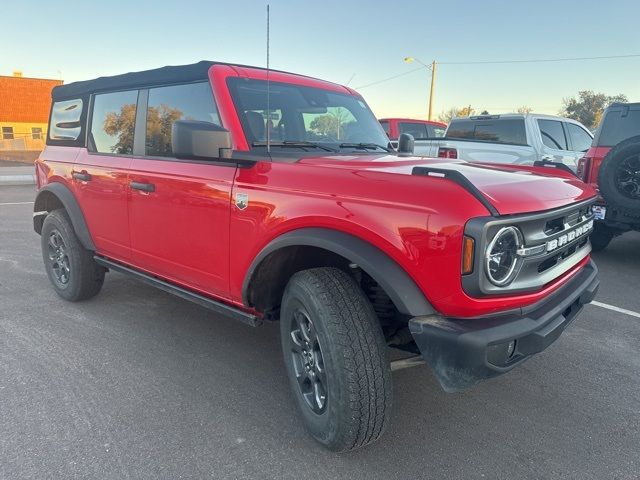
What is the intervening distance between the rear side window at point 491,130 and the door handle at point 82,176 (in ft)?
23.7

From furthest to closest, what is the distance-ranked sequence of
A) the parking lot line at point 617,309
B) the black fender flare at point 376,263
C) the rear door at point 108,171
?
1. the parking lot line at point 617,309
2. the rear door at point 108,171
3. the black fender flare at point 376,263

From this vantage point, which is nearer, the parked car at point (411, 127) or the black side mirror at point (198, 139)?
the black side mirror at point (198, 139)

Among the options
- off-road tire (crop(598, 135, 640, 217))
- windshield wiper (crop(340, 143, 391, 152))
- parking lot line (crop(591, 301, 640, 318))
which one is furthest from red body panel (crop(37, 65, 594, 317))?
off-road tire (crop(598, 135, 640, 217))

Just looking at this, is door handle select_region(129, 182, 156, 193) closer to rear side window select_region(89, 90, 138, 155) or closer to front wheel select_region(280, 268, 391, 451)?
rear side window select_region(89, 90, 138, 155)

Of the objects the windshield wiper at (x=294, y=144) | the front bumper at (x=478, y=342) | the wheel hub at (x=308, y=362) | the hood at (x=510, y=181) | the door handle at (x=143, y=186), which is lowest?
the wheel hub at (x=308, y=362)

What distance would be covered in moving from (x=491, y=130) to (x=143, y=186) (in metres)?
7.46

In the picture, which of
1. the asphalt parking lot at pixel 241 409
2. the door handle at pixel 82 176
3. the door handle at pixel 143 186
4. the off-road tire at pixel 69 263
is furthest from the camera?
the off-road tire at pixel 69 263

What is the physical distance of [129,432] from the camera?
8.48 feet

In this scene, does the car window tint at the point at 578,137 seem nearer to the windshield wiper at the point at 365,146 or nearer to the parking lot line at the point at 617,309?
the parking lot line at the point at 617,309

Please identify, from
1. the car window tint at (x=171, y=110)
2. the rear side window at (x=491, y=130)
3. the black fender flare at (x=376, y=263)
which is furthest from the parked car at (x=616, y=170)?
the car window tint at (x=171, y=110)

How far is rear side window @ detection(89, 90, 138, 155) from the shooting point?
147 inches

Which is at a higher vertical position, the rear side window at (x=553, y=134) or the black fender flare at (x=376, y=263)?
the rear side window at (x=553, y=134)

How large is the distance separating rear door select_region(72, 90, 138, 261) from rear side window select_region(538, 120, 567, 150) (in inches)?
295

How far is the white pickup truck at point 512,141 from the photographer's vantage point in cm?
857
